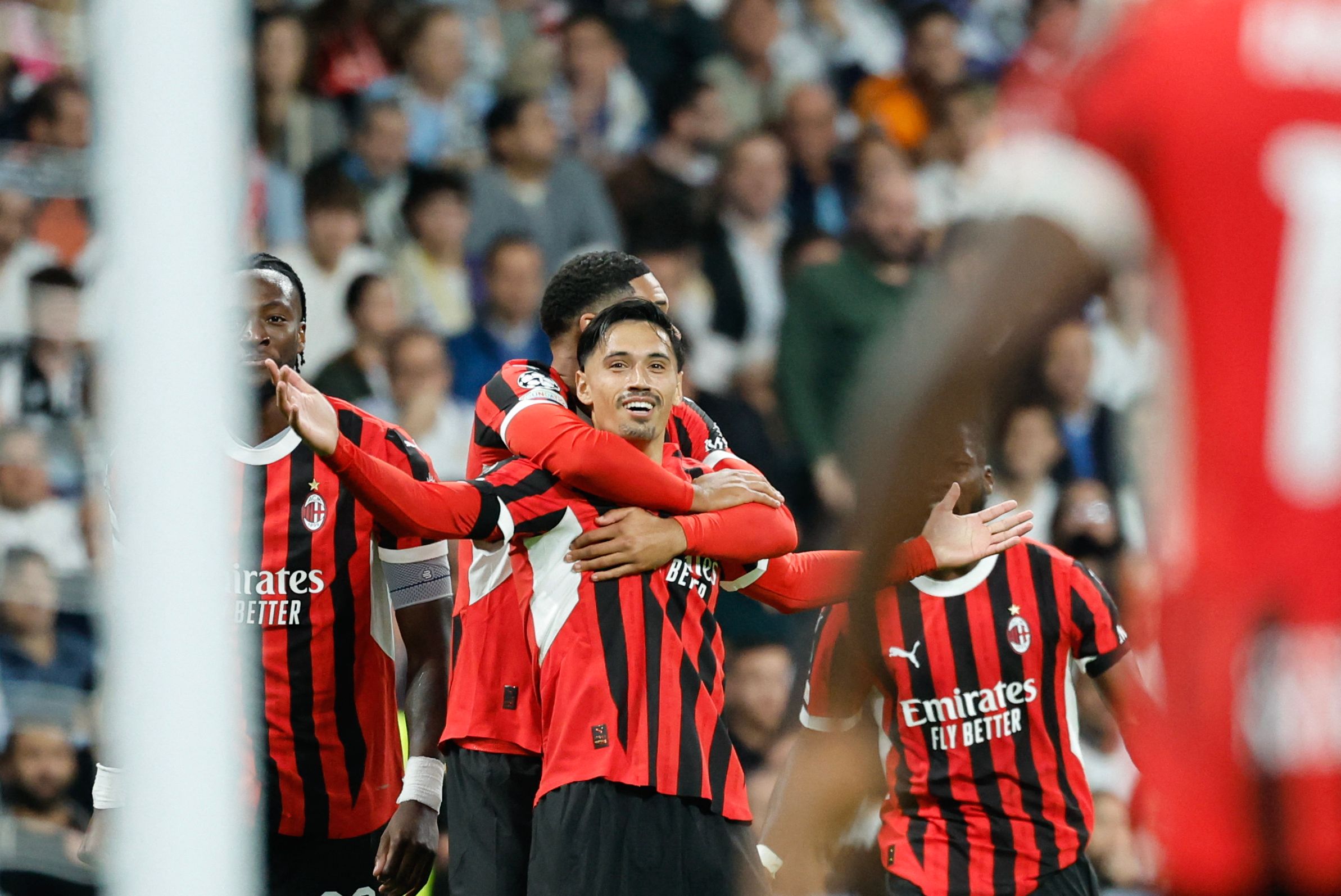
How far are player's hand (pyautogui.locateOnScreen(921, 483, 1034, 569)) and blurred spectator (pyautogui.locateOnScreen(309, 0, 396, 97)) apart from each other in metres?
3.45

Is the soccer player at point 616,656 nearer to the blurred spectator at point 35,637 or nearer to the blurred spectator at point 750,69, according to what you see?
the blurred spectator at point 35,637

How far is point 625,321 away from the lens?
13.0 feet

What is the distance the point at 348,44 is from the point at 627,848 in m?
4.27

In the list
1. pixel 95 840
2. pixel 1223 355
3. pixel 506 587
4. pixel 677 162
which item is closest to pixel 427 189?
pixel 677 162

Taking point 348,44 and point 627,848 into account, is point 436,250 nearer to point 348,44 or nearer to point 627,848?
point 348,44

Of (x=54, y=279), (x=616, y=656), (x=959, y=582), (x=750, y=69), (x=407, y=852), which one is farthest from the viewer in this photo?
(x=750, y=69)

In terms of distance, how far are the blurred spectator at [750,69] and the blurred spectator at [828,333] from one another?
1.55 metres

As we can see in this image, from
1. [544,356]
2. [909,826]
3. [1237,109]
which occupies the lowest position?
[909,826]

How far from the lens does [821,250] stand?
732cm

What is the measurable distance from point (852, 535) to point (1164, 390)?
336 mm

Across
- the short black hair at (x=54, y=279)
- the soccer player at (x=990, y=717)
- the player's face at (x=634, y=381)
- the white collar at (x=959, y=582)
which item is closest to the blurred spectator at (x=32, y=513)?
the short black hair at (x=54, y=279)

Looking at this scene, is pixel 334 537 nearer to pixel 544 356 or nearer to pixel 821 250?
pixel 544 356

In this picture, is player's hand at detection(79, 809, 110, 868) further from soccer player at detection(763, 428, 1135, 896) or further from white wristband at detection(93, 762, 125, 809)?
soccer player at detection(763, 428, 1135, 896)

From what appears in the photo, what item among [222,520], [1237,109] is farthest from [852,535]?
[222,520]
